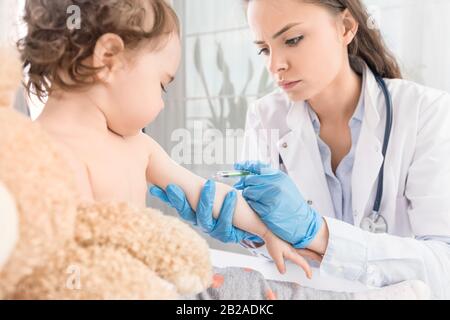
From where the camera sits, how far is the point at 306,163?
1029 millimetres

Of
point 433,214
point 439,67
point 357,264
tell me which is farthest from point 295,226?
point 439,67

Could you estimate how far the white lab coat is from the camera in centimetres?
97

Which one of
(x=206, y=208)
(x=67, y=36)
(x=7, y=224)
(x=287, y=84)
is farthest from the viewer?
(x=287, y=84)

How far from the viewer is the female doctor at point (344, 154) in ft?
3.09

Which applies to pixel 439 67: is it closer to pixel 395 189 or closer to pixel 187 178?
pixel 395 189

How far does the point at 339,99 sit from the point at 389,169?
0.59ft

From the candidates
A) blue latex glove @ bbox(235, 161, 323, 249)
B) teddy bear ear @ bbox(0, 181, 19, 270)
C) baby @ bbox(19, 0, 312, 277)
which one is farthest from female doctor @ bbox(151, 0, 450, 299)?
teddy bear ear @ bbox(0, 181, 19, 270)

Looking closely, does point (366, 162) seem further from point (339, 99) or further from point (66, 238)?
point (66, 238)

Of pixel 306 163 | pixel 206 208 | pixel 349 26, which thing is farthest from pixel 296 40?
pixel 206 208

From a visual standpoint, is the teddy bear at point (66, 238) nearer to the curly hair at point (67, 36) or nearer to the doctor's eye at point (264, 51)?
the curly hair at point (67, 36)

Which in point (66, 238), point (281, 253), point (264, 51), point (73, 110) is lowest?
point (281, 253)

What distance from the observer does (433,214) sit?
1011 millimetres

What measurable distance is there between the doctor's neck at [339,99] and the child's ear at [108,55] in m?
0.49

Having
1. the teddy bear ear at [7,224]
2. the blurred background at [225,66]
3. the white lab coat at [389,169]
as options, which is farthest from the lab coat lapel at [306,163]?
the teddy bear ear at [7,224]
